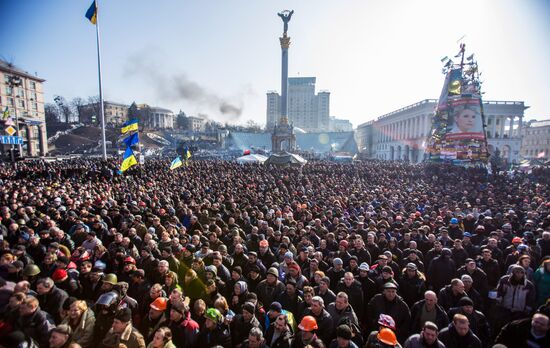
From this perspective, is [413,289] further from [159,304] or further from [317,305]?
[159,304]

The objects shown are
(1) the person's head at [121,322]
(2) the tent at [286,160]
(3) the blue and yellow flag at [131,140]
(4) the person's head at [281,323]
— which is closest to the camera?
(1) the person's head at [121,322]

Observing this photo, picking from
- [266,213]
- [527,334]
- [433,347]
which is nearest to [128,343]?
[433,347]

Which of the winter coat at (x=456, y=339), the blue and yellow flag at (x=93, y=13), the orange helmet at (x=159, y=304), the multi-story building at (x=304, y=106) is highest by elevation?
the multi-story building at (x=304, y=106)

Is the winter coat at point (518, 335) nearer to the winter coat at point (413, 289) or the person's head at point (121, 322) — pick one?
the winter coat at point (413, 289)

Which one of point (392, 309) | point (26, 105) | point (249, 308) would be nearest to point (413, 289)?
point (392, 309)

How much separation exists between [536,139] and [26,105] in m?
115

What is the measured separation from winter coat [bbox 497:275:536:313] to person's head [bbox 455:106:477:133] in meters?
23.5

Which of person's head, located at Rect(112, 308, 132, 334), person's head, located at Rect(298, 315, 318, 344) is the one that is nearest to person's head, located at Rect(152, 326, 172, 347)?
person's head, located at Rect(112, 308, 132, 334)

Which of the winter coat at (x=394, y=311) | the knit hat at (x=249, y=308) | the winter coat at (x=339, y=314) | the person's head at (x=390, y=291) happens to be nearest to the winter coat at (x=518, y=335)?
the winter coat at (x=394, y=311)

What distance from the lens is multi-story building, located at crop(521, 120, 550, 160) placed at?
76950mm

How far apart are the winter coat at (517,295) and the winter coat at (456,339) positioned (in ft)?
6.42

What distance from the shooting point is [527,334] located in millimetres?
3764

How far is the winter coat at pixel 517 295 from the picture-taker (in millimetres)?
5051

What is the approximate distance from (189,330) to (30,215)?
8688 mm
